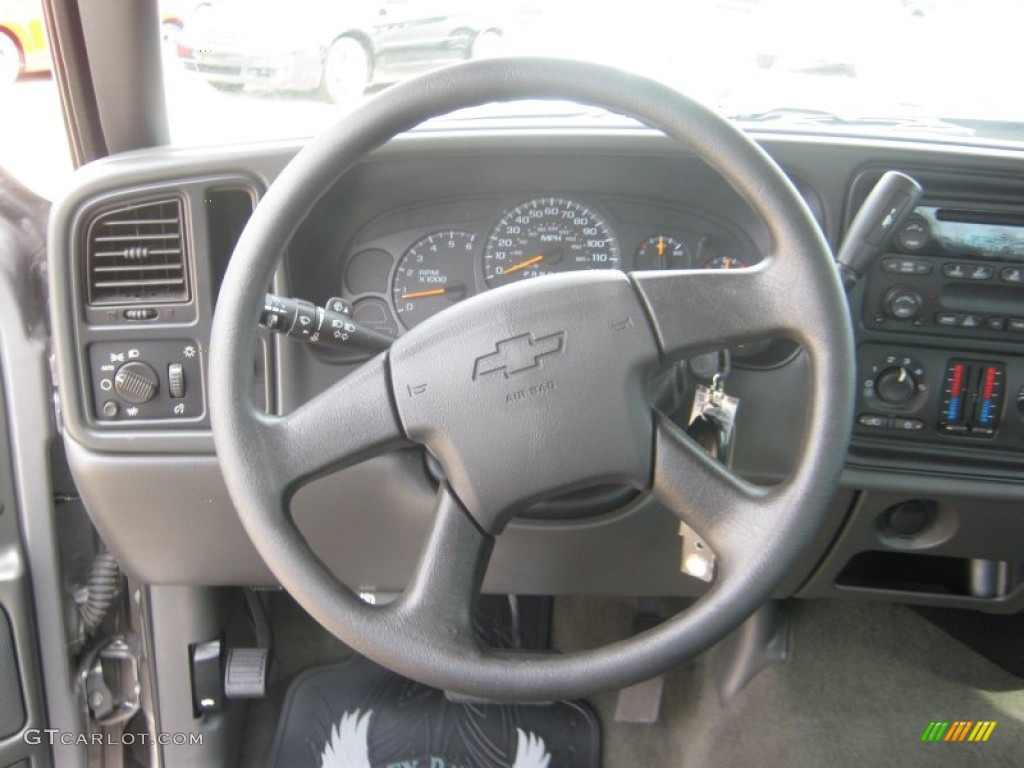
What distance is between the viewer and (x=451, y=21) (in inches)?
52.3

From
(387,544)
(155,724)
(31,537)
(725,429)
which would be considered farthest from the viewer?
(155,724)

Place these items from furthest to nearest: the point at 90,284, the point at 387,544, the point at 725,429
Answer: the point at 387,544 < the point at 90,284 < the point at 725,429

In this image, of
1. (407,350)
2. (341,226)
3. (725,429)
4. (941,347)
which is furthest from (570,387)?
(941,347)

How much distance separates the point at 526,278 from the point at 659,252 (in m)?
0.19

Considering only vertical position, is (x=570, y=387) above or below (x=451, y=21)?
below

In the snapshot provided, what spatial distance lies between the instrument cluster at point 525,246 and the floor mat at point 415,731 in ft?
2.78

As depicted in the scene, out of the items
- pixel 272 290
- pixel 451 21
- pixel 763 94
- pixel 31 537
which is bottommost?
pixel 31 537

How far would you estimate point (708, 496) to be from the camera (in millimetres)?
928

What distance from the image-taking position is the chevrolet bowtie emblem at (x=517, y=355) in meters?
0.93

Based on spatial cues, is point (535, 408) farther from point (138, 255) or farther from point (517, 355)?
point (138, 255)

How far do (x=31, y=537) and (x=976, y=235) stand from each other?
146 centimetres

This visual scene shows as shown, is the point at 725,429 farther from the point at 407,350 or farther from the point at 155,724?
the point at 155,724

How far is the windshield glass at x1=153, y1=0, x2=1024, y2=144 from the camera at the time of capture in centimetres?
131

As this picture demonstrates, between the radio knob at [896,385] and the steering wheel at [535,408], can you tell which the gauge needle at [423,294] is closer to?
the steering wheel at [535,408]
